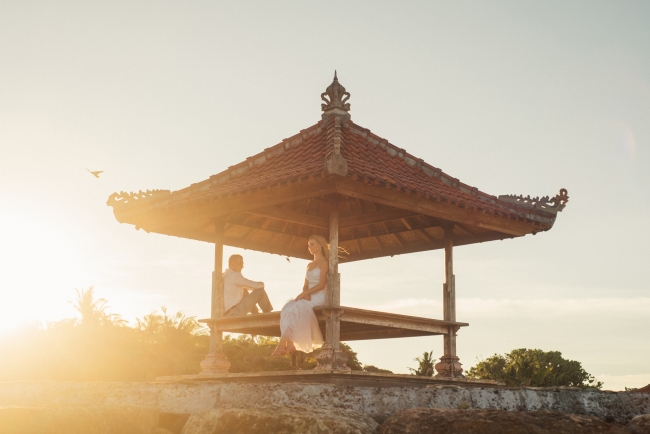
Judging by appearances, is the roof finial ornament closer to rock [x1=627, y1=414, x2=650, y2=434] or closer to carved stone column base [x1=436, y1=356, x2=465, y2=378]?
carved stone column base [x1=436, y1=356, x2=465, y2=378]

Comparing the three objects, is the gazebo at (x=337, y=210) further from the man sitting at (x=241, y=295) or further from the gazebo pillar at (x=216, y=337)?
the man sitting at (x=241, y=295)

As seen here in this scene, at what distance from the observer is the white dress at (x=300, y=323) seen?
35.6ft

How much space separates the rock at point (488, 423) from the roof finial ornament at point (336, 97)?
6.98m

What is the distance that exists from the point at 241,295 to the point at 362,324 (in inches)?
94.6

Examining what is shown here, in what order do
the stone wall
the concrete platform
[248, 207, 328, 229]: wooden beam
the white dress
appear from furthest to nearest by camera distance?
[248, 207, 328, 229]: wooden beam < the white dress < the concrete platform < the stone wall

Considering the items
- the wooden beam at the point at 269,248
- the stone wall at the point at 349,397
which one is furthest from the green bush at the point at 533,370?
the stone wall at the point at 349,397

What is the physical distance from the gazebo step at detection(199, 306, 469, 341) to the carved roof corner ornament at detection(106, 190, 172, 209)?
2239 millimetres

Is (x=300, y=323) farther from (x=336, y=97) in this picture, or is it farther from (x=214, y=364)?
(x=336, y=97)

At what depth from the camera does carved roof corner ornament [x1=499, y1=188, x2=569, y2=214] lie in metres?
12.9

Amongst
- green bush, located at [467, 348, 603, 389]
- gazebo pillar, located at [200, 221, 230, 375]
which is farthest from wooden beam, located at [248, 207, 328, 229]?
green bush, located at [467, 348, 603, 389]

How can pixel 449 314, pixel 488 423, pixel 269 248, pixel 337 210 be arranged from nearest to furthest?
1. pixel 488 423
2. pixel 337 210
3. pixel 449 314
4. pixel 269 248

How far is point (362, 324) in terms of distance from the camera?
11422mm

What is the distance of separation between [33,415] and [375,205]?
8.23 metres

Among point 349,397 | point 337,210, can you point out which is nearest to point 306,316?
point 337,210
